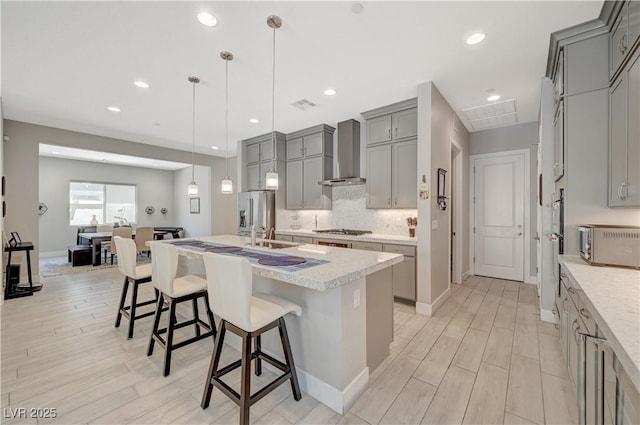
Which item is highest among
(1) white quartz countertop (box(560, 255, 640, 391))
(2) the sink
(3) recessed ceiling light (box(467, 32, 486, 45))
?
(3) recessed ceiling light (box(467, 32, 486, 45))

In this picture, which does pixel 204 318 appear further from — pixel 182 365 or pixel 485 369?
pixel 485 369

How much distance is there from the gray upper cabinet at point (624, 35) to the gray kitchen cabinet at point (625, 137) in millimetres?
89

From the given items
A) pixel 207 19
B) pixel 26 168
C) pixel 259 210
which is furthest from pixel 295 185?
pixel 26 168

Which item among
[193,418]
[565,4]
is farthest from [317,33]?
[193,418]

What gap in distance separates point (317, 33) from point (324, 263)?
199 centimetres

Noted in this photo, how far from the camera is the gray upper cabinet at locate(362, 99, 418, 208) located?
3805 millimetres

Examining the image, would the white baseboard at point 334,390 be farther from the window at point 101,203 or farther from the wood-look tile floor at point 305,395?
the window at point 101,203

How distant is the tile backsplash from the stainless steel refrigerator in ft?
0.59

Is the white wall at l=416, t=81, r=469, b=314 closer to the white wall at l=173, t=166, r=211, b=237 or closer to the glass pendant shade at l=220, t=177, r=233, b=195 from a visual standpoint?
the glass pendant shade at l=220, t=177, r=233, b=195

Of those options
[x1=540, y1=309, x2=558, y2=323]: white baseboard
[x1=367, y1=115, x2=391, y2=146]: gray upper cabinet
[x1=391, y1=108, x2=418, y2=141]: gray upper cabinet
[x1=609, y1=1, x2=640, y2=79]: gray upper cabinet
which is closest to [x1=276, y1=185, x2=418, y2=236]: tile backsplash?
[x1=367, y1=115, x2=391, y2=146]: gray upper cabinet

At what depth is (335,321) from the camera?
1765mm

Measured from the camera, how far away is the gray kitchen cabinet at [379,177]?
407 centimetres

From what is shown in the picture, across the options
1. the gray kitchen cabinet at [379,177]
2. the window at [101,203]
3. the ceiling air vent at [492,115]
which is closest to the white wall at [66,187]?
the window at [101,203]

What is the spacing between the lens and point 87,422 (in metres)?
1.69
